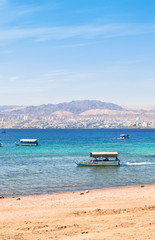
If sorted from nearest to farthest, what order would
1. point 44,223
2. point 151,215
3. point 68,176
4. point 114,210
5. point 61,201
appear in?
point 44,223, point 151,215, point 114,210, point 61,201, point 68,176

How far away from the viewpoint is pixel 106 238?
49.4 feet

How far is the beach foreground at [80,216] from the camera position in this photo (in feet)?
52.1

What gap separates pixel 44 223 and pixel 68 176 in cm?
2408

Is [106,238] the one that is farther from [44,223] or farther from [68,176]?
[68,176]

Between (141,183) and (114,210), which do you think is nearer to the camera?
(114,210)

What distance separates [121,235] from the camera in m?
15.4

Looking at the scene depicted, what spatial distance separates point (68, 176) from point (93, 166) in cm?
1302

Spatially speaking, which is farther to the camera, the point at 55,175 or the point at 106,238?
the point at 55,175

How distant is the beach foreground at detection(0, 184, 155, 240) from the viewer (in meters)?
15.9

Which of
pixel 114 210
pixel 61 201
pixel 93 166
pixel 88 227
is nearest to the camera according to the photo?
pixel 88 227

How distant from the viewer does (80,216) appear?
790 inches

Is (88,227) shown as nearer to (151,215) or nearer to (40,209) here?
(151,215)

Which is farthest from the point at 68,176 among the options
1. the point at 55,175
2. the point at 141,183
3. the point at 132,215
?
the point at 132,215

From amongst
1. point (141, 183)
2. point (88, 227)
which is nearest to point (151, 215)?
point (88, 227)
